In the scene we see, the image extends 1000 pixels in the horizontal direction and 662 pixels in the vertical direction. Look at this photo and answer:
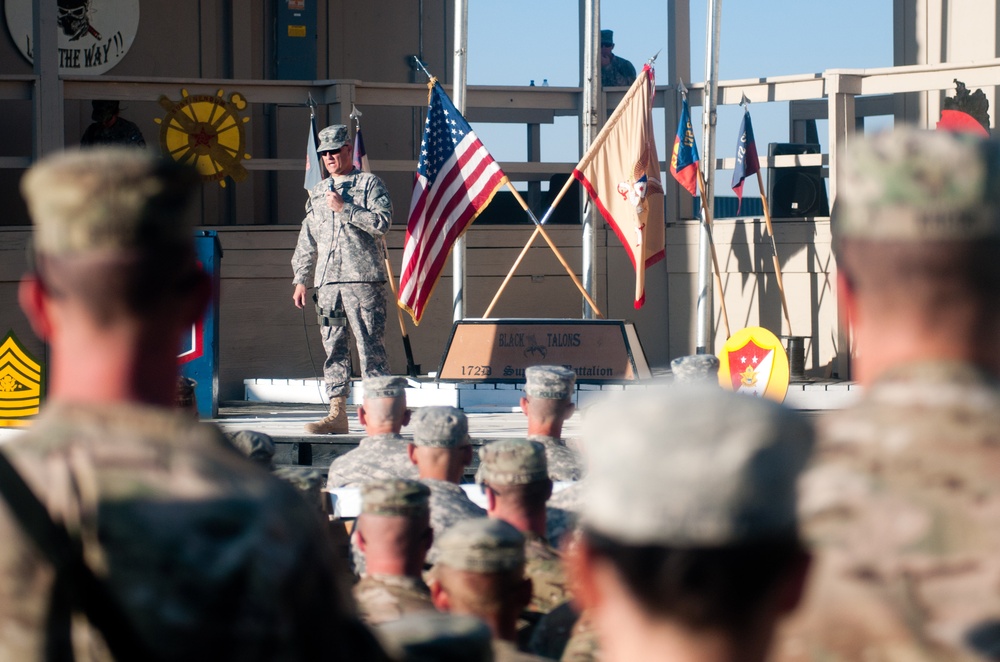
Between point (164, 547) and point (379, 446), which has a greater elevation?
point (164, 547)

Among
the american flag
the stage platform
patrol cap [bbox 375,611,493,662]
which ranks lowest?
the stage platform

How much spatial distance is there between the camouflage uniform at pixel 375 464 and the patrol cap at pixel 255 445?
1.24 meters

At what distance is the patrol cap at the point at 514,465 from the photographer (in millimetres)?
3727

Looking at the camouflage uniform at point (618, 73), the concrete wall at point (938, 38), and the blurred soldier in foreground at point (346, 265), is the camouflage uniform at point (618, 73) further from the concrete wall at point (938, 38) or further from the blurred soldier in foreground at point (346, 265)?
the blurred soldier in foreground at point (346, 265)

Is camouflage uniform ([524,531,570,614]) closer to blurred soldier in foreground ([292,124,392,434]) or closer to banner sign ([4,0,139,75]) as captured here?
blurred soldier in foreground ([292,124,392,434])

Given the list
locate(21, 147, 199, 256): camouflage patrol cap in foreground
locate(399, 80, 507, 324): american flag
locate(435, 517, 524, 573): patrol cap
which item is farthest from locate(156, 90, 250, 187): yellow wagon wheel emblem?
locate(21, 147, 199, 256): camouflage patrol cap in foreground

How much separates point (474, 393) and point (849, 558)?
8.13 meters

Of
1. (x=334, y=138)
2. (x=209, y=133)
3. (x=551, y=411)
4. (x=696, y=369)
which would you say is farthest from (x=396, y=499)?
(x=209, y=133)

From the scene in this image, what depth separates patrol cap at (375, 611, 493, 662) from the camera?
166cm

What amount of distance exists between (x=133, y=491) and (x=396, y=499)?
5.00ft

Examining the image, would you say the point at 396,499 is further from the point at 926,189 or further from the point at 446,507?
the point at 926,189

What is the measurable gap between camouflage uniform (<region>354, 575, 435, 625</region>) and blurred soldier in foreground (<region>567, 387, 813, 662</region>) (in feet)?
5.24

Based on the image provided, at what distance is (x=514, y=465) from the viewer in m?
3.73

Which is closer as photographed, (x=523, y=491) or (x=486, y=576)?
(x=486, y=576)
